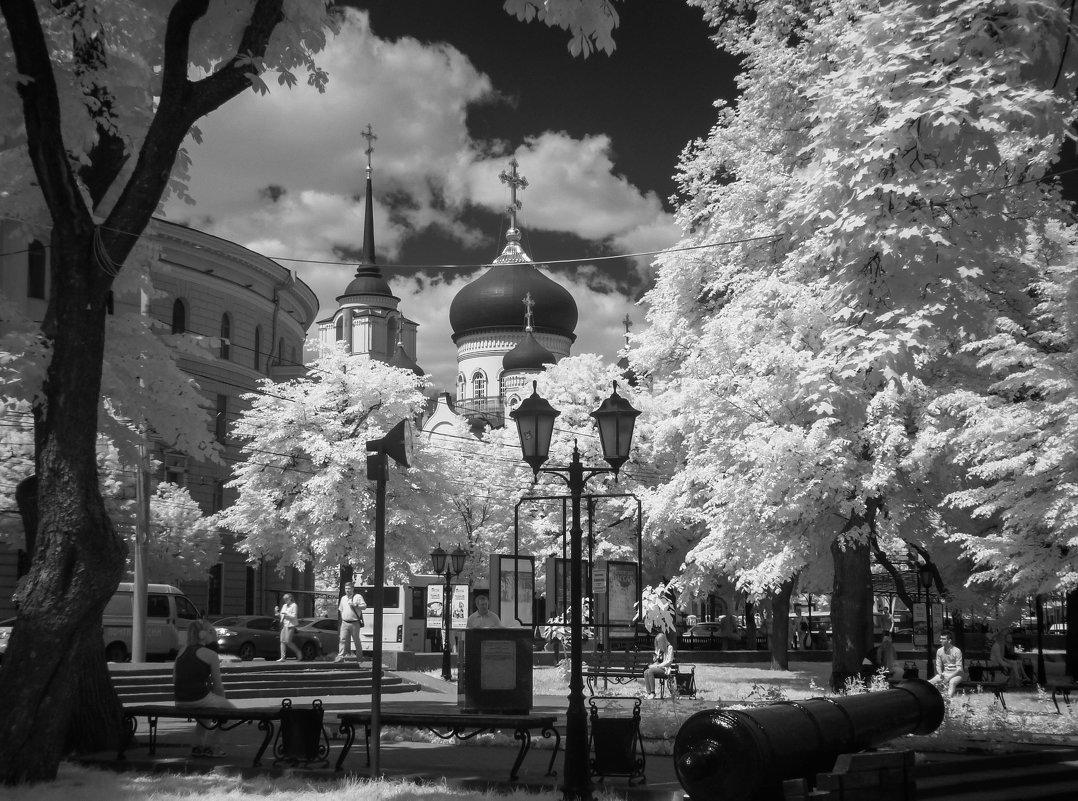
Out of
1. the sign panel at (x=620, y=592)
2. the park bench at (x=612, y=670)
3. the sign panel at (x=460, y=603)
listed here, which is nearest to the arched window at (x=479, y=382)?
the sign panel at (x=460, y=603)

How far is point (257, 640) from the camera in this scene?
37969 mm

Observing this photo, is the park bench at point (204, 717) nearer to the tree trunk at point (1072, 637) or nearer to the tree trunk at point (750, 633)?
the tree trunk at point (1072, 637)

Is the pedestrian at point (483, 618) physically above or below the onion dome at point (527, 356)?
below

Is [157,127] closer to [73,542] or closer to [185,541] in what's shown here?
[73,542]

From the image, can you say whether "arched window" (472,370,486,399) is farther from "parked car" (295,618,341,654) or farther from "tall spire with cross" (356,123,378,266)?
"parked car" (295,618,341,654)

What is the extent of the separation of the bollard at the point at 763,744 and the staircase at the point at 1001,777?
7.06 feet

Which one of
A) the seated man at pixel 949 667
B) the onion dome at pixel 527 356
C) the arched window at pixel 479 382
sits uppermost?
the onion dome at pixel 527 356

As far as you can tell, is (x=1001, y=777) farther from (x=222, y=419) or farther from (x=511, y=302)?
(x=511, y=302)

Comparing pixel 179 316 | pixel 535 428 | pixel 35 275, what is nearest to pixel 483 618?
pixel 535 428

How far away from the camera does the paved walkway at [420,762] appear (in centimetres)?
1111

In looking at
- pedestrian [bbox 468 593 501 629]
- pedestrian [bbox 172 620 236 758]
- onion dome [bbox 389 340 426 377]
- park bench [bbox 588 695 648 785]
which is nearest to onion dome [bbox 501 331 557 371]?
onion dome [bbox 389 340 426 377]

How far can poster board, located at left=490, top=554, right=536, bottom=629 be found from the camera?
2356cm

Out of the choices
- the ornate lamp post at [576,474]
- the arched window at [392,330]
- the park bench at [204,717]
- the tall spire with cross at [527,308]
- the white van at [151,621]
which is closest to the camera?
the ornate lamp post at [576,474]

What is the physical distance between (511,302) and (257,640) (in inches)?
2162
